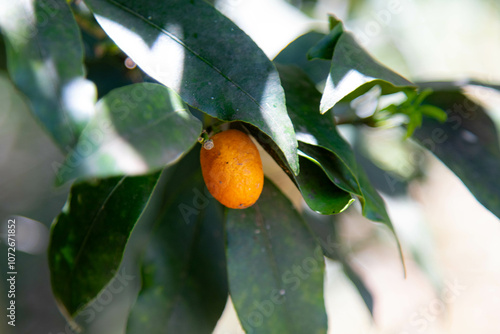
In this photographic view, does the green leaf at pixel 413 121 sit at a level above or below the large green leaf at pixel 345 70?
below

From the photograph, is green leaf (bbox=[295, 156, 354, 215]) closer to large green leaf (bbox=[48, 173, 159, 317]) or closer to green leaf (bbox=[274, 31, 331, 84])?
large green leaf (bbox=[48, 173, 159, 317])

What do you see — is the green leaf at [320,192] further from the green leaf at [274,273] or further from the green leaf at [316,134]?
the green leaf at [274,273]

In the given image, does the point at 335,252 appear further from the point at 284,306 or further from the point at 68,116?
the point at 68,116

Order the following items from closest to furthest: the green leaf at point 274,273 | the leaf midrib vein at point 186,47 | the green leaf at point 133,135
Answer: the green leaf at point 133,135 → the leaf midrib vein at point 186,47 → the green leaf at point 274,273

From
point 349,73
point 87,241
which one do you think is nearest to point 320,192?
point 349,73

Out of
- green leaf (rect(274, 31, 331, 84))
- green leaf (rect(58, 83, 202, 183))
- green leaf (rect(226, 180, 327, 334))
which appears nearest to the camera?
green leaf (rect(58, 83, 202, 183))

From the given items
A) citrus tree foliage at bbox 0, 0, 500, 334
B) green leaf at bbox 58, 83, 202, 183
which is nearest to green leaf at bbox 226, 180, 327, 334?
citrus tree foliage at bbox 0, 0, 500, 334

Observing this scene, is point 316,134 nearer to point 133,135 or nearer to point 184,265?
point 133,135

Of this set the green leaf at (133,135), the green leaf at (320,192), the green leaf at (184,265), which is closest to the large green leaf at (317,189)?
the green leaf at (320,192)

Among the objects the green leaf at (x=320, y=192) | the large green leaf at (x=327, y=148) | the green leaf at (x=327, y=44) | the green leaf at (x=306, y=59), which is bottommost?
the green leaf at (x=306, y=59)
